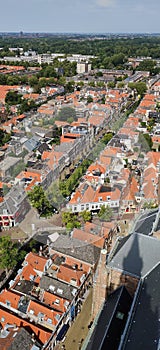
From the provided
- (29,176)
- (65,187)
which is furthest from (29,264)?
(29,176)

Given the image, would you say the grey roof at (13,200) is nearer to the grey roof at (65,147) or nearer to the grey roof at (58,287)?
the grey roof at (65,147)

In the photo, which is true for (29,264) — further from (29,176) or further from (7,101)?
(7,101)

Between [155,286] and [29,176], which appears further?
[29,176]

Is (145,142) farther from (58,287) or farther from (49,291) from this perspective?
(49,291)

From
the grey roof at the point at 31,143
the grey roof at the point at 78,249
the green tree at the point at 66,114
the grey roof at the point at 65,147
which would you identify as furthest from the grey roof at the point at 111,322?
the green tree at the point at 66,114

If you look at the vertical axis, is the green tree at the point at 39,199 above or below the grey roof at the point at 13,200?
above

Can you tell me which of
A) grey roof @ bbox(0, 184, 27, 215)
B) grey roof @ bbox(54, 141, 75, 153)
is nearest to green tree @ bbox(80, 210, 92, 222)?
grey roof @ bbox(0, 184, 27, 215)

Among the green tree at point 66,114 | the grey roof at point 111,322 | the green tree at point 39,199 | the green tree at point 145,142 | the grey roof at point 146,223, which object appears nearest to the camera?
the grey roof at point 111,322
